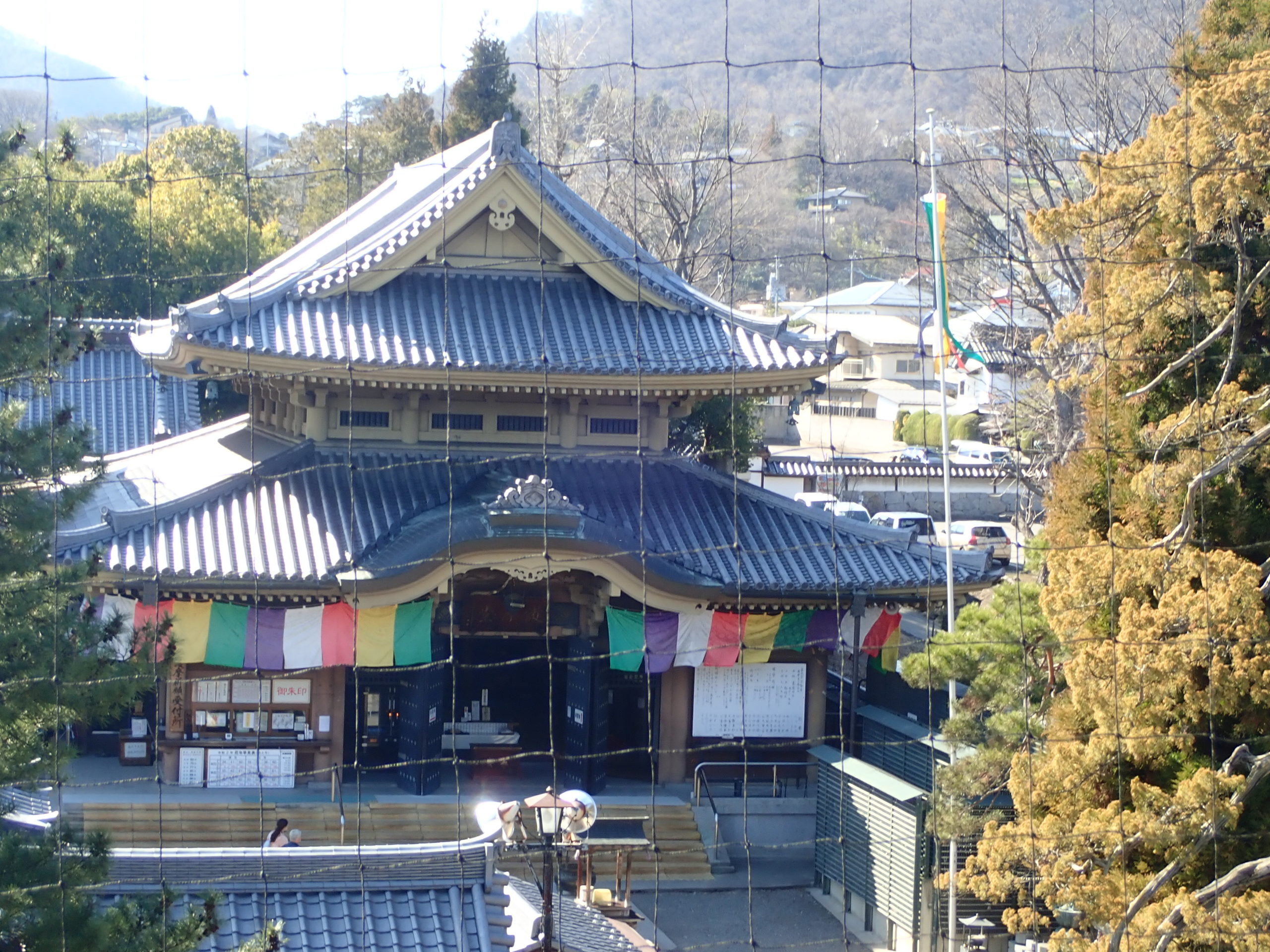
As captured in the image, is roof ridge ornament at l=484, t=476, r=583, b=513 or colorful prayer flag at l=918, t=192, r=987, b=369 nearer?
colorful prayer flag at l=918, t=192, r=987, b=369

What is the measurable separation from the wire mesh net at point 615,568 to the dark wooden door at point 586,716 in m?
0.03

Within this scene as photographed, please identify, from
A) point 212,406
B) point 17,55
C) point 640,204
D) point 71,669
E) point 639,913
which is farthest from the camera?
point 17,55

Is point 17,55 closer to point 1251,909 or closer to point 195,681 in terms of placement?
point 195,681

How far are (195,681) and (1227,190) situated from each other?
18.4ft

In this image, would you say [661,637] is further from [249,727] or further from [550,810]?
[550,810]

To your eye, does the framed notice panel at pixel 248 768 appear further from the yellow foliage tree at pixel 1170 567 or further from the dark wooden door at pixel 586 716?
the yellow foliage tree at pixel 1170 567

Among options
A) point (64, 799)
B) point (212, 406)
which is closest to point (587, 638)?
point (64, 799)

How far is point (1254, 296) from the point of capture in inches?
167

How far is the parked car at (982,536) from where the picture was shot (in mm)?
14953

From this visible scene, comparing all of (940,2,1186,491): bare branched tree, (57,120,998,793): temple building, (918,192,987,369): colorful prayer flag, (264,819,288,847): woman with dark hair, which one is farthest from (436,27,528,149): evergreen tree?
(264,819,288,847): woman with dark hair

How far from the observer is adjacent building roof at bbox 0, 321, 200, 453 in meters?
12.2

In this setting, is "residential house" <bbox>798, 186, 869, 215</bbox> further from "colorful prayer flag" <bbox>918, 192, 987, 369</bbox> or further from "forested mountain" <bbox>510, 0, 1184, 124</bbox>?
"colorful prayer flag" <bbox>918, 192, 987, 369</bbox>

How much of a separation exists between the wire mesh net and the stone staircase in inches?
1.1

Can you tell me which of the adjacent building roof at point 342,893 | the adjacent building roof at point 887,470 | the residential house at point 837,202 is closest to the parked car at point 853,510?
the adjacent building roof at point 887,470
